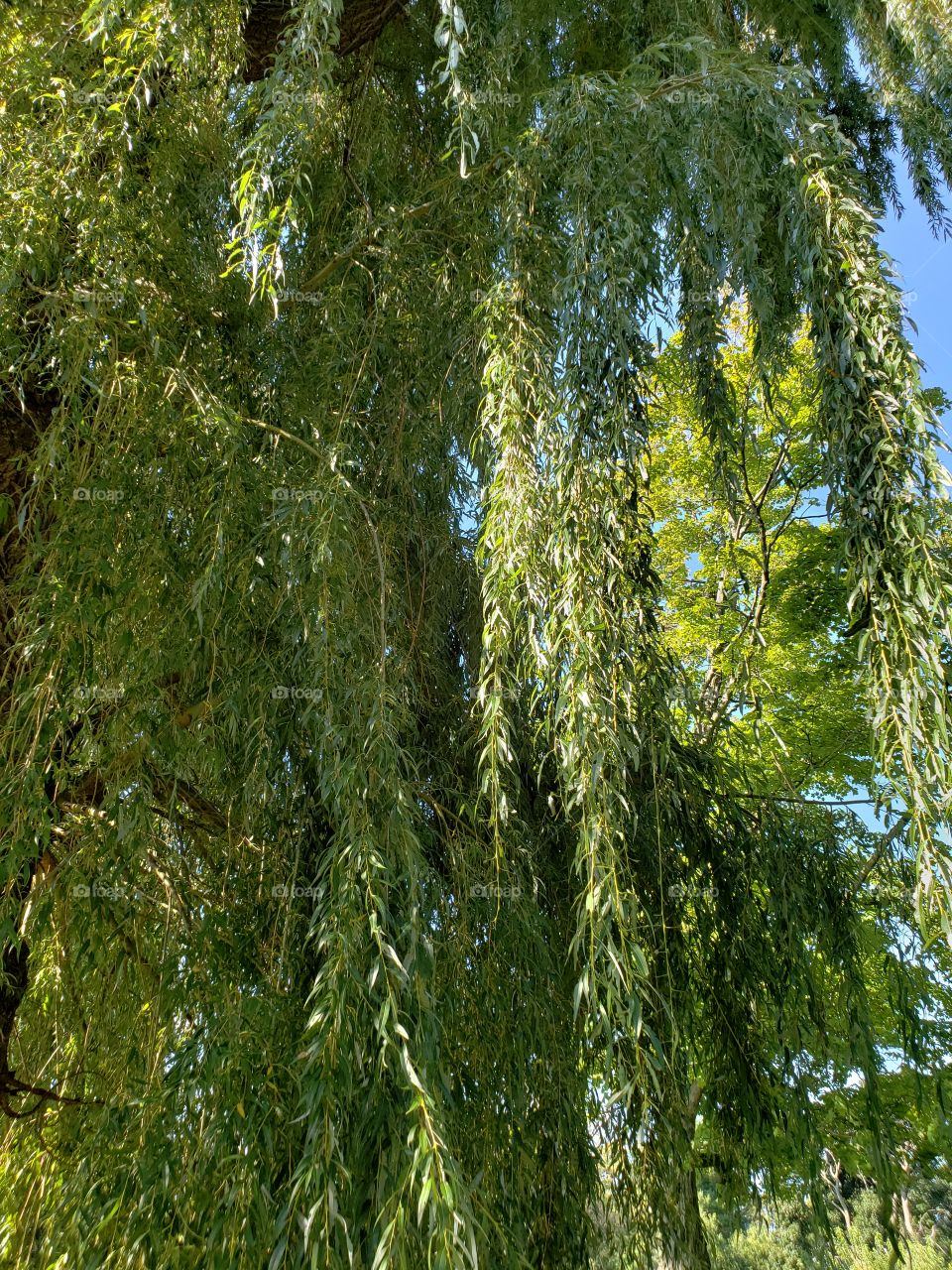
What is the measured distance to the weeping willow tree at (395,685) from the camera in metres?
1.62

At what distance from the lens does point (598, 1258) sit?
2.16 m

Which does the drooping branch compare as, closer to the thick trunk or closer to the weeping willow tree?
the weeping willow tree

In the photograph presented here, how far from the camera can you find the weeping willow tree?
63.8 inches

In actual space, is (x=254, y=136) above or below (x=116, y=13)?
below

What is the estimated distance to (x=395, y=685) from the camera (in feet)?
7.48

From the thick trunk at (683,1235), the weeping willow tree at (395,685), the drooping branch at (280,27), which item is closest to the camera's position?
the weeping willow tree at (395,685)

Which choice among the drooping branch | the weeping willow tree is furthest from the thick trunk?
the drooping branch

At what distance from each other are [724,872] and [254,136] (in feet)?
6.80

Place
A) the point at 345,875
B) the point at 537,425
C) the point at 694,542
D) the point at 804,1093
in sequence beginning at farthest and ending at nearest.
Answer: the point at 694,542
the point at 804,1093
the point at 537,425
the point at 345,875

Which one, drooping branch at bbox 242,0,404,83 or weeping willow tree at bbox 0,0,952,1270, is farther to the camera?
drooping branch at bbox 242,0,404,83

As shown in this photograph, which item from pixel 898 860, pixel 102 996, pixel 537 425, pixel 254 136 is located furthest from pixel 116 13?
pixel 898 860

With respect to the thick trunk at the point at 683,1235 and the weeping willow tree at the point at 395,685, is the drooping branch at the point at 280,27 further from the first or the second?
the thick trunk at the point at 683,1235

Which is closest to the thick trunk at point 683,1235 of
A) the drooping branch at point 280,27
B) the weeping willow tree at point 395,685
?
the weeping willow tree at point 395,685

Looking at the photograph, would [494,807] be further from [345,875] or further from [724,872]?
[724,872]
